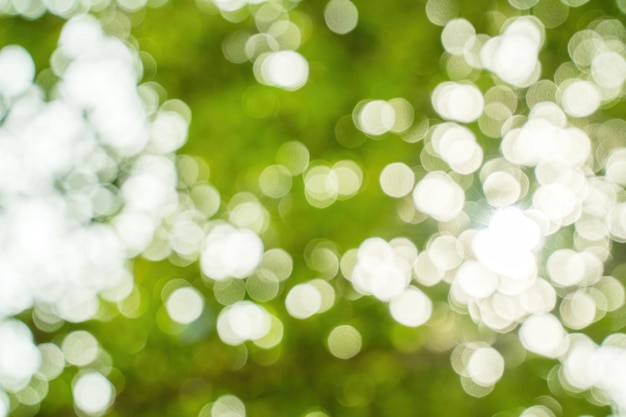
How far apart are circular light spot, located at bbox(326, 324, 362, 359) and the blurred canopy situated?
1 centimetres

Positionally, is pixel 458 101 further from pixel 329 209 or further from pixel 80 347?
pixel 80 347

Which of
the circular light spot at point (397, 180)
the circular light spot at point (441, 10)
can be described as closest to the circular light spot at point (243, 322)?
the circular light spot at point (397, 180)

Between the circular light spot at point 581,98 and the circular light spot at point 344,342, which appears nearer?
the circular light spot at point 344,342

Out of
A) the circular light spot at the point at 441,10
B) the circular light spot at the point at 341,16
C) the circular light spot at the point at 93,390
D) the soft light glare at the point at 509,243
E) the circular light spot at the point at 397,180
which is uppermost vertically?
the circular light spot at the point at 441,10

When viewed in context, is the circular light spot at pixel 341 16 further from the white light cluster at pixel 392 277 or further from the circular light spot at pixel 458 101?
the white light cluster at pixel 392 277

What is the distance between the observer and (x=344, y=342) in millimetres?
2131

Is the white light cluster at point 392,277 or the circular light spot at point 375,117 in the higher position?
the circular light spot at point 375,117

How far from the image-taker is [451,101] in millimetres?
2189

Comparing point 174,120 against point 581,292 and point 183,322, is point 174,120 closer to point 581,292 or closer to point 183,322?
Answer: point 183,322

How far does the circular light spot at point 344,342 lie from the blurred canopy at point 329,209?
0.01 metres

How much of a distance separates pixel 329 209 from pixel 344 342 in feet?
1.48

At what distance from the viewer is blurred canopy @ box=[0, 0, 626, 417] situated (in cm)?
206

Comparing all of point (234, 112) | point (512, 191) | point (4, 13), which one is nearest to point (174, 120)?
point (234, 112)

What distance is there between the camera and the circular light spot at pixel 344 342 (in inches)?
81.1
